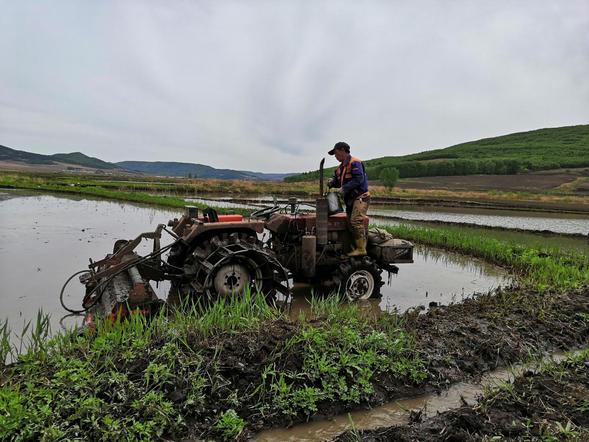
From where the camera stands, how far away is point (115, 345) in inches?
123

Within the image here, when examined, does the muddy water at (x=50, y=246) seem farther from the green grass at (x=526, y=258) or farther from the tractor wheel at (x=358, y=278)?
the green grass at (x=526, y=258)

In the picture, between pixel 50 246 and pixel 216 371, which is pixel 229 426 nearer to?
pixel 216 371

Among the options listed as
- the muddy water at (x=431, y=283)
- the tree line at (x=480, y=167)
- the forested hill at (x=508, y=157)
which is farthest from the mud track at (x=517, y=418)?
the forested hill at (x=508, y=157)

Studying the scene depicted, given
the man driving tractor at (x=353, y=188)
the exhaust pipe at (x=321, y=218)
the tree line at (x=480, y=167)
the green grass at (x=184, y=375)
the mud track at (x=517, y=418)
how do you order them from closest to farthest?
the green grass at (x=184, y=375)
the mud track at (x=517, y=418)
the exhaust pipe at (x=321, y=218)
the man driving tractor at (x=353, y=188)
the tree line at (x=480, y=167)

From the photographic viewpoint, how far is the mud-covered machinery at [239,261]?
470 cm

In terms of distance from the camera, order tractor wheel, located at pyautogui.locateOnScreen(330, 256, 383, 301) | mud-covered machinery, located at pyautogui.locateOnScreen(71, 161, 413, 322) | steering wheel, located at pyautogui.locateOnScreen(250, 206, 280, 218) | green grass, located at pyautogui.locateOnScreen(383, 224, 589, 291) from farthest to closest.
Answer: green grass, located at pyautogui.locateOnScreen(383, 224, 589, 291) → steering wheel, located at pyautogui.locateOnScreen(250, 206, 280, 218) → tractor wheel, located at pyautogui.locateOnScreen(330, 256, 383, 301) → mud-covered machinery, located at pyautogui.locateOnScreen(71, 161, 413, 322)

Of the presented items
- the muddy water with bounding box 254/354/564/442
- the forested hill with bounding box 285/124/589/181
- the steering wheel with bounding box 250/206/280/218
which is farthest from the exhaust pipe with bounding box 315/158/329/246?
the forested hill with bounding box 285/124/589/181

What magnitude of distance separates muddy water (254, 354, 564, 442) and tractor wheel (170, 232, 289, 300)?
205cm

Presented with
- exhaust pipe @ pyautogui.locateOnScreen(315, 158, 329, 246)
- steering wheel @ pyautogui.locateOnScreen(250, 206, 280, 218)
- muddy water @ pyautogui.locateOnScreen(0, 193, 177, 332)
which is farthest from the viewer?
steering wheel @ pyautogui.locateOnScreen(250, 206, 280, 218)

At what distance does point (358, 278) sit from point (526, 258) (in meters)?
4.60

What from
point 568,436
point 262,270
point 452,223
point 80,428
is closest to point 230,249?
point 262,270

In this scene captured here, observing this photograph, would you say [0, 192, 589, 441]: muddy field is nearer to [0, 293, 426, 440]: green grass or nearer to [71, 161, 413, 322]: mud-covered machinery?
[0, 293, 426, 440]: green grass

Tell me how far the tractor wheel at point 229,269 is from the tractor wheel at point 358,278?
1.20 meters

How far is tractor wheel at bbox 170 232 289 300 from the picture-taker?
4.82m
